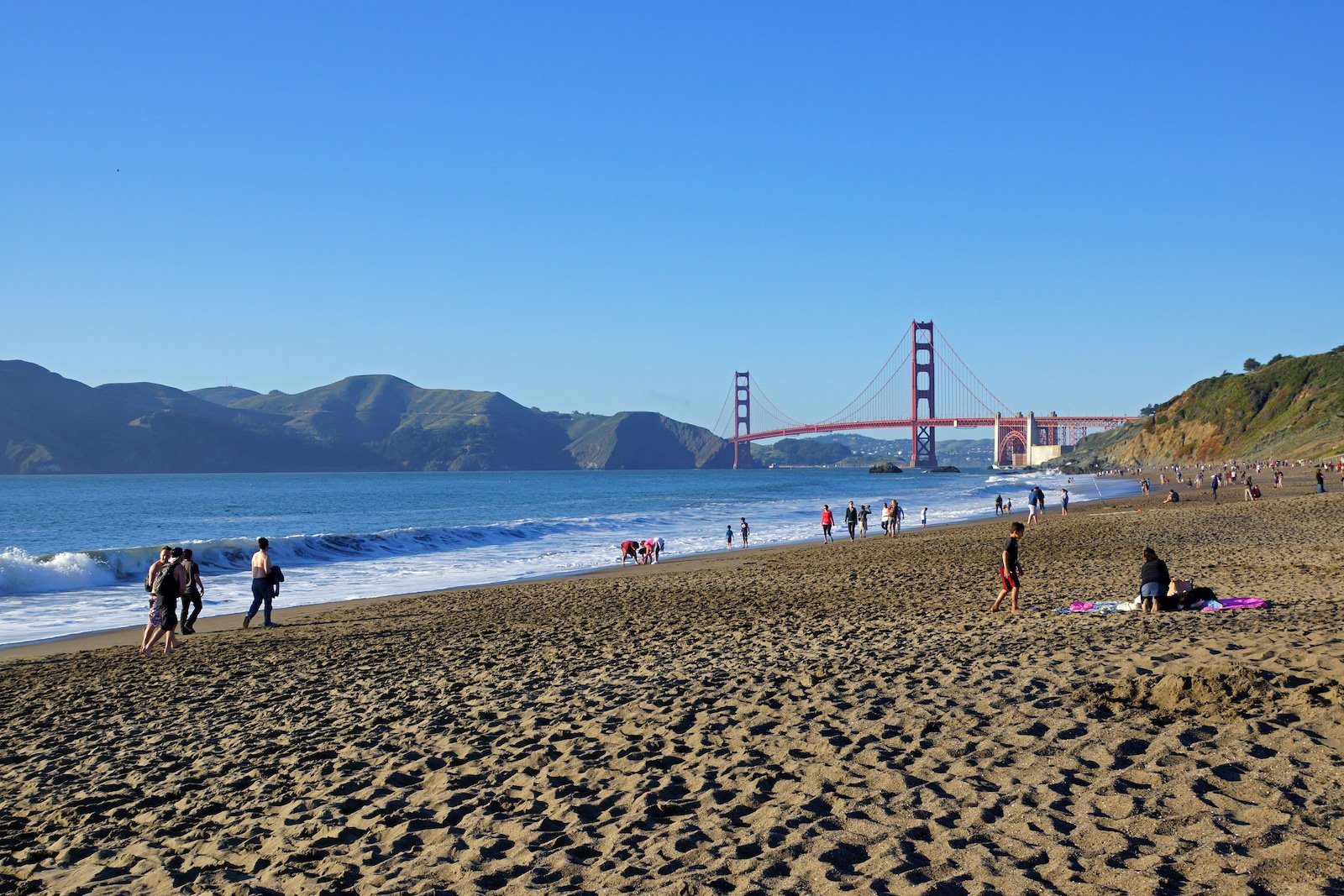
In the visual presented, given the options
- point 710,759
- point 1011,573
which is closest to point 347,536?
point 1011,573

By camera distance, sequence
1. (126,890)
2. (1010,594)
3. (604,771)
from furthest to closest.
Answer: (1010,594)
(604,771)
(126,890)

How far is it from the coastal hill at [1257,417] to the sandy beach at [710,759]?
61.2m

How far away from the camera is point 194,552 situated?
23469 millimetres

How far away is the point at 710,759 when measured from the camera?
4.91 m

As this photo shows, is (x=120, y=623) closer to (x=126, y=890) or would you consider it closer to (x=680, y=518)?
(x=126, y=890)

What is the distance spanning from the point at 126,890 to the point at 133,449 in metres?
165

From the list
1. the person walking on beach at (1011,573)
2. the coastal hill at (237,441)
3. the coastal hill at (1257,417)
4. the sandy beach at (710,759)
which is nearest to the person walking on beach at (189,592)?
the sandy beach at (710,759)

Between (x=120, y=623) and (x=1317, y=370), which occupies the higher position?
(x=1317, y=370)

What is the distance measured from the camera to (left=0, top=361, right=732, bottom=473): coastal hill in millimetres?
146500

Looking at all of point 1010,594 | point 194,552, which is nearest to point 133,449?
point 194,552

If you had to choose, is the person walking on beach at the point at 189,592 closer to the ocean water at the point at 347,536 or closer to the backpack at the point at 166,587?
the backpack at the point at 166,587

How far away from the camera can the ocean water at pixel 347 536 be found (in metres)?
17.1

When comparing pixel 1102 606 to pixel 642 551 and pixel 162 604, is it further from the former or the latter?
pixel 642 551

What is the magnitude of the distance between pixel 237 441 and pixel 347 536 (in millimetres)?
144327
